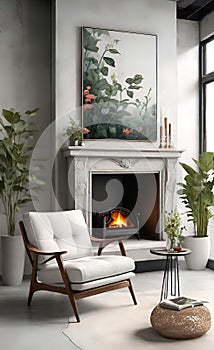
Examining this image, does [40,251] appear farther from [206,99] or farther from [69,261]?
[206,99]

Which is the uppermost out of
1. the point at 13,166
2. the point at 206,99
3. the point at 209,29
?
the point at 209,29

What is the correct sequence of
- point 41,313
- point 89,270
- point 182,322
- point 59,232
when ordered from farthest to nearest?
point 59,232 → point 41,313 → point 89,270 → point 182,322

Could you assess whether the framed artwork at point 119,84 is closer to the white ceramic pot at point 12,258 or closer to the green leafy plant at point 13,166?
the green leafy plant at point 13,166

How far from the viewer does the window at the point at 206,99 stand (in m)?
6.95

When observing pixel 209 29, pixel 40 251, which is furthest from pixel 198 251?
pixel 209 29

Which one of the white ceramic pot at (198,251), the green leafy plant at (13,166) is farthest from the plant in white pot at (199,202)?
the green leafy plant at (13,166)

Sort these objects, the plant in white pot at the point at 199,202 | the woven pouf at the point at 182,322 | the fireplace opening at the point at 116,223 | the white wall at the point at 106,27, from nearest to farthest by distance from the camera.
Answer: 1. the woven pouf at the point at 182,322
2. the white wall at the point at 106,27
3. the plant in white pot at the point at 199,202
4. the fireplace opening at the point at 116,223

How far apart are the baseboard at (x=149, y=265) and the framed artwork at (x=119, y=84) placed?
1.53 metres

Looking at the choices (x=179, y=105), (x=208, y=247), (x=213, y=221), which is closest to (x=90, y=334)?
(x=208, y=247)

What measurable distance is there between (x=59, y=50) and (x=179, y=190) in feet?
7.37

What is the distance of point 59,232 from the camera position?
4.96m

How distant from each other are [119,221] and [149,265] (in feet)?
2.25

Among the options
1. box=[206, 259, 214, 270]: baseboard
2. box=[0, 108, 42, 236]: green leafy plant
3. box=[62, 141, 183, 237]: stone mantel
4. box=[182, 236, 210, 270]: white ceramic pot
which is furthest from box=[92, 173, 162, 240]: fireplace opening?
box=[0, 108, 42, 236]: green leafy plant

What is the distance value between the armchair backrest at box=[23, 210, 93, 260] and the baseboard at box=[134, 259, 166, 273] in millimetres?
1389
